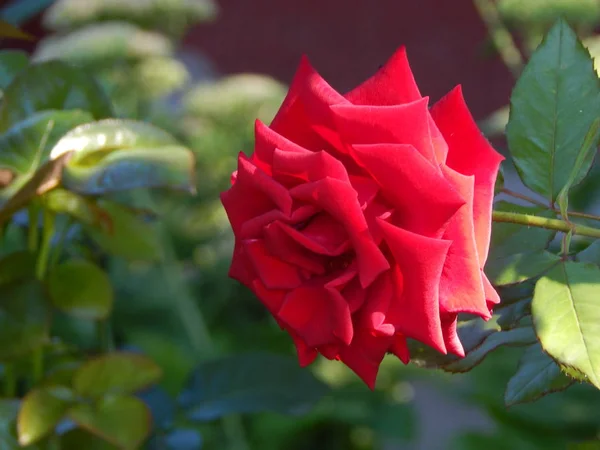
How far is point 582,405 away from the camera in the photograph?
1.17 metres

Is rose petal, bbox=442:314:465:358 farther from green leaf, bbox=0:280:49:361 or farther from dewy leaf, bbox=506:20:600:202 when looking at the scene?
green leaf, bbox=0:280:49:361

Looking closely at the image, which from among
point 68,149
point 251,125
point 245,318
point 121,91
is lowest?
point 245,318

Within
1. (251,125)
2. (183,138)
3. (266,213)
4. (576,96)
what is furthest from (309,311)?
(183,138)

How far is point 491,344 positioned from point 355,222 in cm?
17

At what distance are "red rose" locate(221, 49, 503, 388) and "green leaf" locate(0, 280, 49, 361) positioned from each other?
273 mm

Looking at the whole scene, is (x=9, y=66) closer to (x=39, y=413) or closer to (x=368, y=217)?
(x=39, y=413)

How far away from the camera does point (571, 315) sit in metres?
0.37

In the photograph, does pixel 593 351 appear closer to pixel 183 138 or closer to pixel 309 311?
pixel 309 311

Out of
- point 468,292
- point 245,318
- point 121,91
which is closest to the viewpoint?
point 468,292

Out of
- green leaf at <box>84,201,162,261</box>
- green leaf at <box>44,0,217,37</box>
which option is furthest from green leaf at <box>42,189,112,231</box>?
green leaf at <box>44,0,217,37</box>

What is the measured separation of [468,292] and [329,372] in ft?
3.87

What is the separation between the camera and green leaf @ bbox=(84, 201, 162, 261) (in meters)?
0.73

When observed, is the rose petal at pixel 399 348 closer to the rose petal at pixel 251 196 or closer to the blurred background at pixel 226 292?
the rose petal at pixel 251 196

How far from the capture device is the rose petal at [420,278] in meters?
0.33
